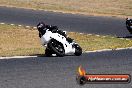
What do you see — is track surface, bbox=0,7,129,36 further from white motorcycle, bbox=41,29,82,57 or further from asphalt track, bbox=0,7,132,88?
white motorcycle, bbox=41,29,82,57

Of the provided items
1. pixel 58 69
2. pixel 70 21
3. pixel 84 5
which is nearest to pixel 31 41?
pixel 70 21

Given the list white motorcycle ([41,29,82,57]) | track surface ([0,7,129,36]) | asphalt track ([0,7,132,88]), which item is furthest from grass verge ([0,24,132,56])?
asphalt track ([0,7,132,88])

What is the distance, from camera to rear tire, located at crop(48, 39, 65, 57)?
56.8 ft

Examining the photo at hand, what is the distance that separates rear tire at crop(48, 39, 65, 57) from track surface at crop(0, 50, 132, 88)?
0.34 meters

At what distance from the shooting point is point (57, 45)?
1766 centimetres

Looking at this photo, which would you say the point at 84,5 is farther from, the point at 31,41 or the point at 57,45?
the point at 57,45

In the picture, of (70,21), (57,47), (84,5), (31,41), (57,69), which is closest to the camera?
(57,69)

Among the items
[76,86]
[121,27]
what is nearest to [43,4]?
[121,27]

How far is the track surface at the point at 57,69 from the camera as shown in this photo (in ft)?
41.4

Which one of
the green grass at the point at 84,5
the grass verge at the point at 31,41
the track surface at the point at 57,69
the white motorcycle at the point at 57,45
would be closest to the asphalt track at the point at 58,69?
the track surface at the point at 57,69

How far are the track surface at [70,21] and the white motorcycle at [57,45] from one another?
11.0m

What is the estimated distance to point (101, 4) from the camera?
43.2 meters

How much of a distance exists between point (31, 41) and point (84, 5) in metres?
18.1

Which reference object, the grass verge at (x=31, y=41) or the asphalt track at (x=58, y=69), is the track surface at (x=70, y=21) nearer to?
the grass verge at (x=31, y=41)
